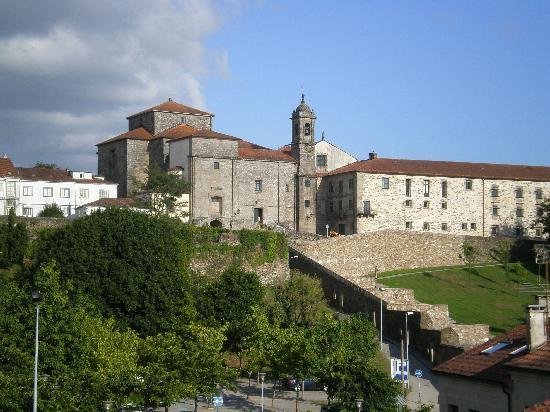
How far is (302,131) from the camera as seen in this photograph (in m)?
88.8

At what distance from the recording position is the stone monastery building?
3233 inches

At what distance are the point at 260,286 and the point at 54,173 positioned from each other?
31.7 meters

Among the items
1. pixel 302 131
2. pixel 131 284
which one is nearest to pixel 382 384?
pixel 131 284

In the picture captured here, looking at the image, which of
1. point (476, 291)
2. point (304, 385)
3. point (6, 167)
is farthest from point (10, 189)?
point (476, 291)

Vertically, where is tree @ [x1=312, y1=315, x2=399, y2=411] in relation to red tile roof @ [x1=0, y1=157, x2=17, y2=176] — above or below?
below

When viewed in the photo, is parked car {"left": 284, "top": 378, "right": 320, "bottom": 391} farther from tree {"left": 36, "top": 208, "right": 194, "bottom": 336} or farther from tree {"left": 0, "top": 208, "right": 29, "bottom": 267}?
tree {"left": 0, "top": 208, "right": 29, "bottom": 267}

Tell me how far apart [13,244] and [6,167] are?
20.3 metres

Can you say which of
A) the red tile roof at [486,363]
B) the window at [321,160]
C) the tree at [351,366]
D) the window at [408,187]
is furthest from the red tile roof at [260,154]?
the red tile roof at [486,363]

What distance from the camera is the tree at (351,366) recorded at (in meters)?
40.2

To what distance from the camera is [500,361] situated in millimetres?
26922

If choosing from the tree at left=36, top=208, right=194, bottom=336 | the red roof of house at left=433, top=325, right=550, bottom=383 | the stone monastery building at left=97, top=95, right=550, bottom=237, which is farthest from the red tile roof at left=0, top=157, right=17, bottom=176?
the red roof of house at left=433, top=325, right=550, bottom=383

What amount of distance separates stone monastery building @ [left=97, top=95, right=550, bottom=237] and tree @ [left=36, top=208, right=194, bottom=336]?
1811 cm

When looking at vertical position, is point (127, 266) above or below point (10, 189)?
below

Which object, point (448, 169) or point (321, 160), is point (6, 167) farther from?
point (448, 169)
